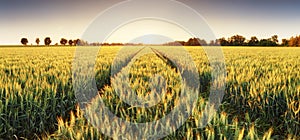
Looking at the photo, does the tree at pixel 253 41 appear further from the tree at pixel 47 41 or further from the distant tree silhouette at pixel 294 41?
the tree at pixel 47 41

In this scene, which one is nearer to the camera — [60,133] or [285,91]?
[60,133]

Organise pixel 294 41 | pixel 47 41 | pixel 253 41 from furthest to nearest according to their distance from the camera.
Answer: pixel 47 41 → pixel 294 41 → pixel 253 41

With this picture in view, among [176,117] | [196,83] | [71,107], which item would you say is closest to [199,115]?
[176,117]

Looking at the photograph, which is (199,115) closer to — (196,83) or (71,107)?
(71,107)

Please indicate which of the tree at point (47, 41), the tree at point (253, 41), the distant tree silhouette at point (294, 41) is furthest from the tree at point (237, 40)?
the tree at point (47, 41)

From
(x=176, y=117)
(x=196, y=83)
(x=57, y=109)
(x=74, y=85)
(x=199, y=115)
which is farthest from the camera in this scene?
(x=196, y=83)

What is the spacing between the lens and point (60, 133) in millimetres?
2928

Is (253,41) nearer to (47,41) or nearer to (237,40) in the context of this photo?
(237,40)

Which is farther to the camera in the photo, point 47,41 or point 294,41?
point 47,41

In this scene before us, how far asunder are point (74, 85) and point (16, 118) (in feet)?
5.86

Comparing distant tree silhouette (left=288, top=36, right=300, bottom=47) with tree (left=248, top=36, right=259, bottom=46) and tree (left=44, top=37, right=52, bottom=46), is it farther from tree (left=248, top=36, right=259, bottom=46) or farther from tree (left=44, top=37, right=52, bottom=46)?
tree (left=44, top=37, right=52, bottom=46)

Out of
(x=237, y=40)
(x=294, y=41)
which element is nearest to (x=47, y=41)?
(x=237, y=40)

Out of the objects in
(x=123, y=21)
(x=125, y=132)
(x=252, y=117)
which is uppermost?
(x=123, y=21)

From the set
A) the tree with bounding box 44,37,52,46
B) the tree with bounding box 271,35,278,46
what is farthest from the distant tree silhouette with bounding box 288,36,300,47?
the tree with bounding box 44,37,52,46
